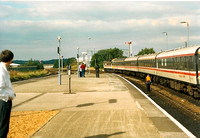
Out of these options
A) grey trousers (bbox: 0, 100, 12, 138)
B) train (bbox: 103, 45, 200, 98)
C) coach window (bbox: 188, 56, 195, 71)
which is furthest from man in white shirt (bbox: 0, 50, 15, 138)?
coach window (bbox: 188, 56, 195, 71)

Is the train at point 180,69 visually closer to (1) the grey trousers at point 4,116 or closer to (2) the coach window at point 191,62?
(2) the coach window at point 191,62

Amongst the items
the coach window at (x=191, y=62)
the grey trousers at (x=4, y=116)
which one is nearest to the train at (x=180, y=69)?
the coach window at (x=191, y=62)

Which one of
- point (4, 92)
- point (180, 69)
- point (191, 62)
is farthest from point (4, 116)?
point (180, 69)

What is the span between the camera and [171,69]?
19328 millimetres

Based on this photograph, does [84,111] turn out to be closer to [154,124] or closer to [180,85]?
[154,124]

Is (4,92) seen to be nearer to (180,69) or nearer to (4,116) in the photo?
(4,116)

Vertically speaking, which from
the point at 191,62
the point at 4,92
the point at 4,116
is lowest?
the point at 4,116

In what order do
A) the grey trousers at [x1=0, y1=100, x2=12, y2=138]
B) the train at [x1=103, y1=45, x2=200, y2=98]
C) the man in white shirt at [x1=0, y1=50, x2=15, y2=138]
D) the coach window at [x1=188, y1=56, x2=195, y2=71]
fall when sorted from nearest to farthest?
the man in white shirt at [x1=0, y1=50, x2=15, y2=138], the grey trousers at [x1=0, y1=100, x2=12, y2=138], the train at [x1=103, y1=45, x2=200, y2=98], the coach window at [x1=188, y1=56, x2=195, y2=71]

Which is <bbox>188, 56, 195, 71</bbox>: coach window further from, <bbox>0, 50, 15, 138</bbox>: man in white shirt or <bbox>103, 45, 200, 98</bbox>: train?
<bbox>0, 50, 15, 138</bbox>: man in white shirt

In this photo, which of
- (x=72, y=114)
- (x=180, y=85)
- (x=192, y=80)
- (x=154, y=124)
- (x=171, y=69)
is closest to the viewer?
(x=154, y=124)

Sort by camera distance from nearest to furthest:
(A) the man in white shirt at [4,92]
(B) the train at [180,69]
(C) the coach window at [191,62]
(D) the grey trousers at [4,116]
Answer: (A) the man in white shirt at [4,92] → (D) the grey trousers at [4,116] → (B) the train at [180,69] → (C) the coach window at [191,62]

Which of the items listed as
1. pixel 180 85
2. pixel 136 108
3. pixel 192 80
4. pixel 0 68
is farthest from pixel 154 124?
pixel 180 85

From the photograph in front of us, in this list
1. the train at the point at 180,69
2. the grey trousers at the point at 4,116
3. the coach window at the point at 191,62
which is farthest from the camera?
the coach window at the point at 191,62

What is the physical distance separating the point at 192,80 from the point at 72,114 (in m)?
7.67
